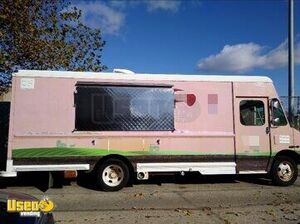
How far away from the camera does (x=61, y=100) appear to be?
464 inches

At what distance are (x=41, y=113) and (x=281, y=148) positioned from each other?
620 centimetres

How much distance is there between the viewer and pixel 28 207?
16.8 feet

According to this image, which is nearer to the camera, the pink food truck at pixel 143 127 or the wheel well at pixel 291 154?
the pink food truck at pixel 143 127

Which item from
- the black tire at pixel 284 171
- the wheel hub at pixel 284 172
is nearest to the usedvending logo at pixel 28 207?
the black tire at pixel 284 171

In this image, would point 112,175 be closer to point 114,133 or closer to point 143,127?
point 114,133

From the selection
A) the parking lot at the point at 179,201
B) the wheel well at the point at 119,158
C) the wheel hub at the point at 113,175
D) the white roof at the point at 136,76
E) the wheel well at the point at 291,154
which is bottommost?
the parking lot at the point at 179,201

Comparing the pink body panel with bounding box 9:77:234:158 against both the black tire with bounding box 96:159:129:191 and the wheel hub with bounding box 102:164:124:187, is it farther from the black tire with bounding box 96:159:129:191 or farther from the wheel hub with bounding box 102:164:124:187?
the wheel hub with bounding box 102:164:124:187

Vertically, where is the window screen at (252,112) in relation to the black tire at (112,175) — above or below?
above

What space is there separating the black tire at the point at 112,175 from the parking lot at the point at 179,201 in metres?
0.22

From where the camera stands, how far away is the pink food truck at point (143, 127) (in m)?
11.6

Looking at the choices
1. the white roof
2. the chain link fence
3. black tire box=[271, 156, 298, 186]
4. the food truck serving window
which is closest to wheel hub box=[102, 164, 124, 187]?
the food truck serving window

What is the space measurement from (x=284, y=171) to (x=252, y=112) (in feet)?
5.81

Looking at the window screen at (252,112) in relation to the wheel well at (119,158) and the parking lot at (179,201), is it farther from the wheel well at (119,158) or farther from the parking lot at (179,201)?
the wheel well at (119,158)

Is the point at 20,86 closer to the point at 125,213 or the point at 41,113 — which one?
the point at 41,113
